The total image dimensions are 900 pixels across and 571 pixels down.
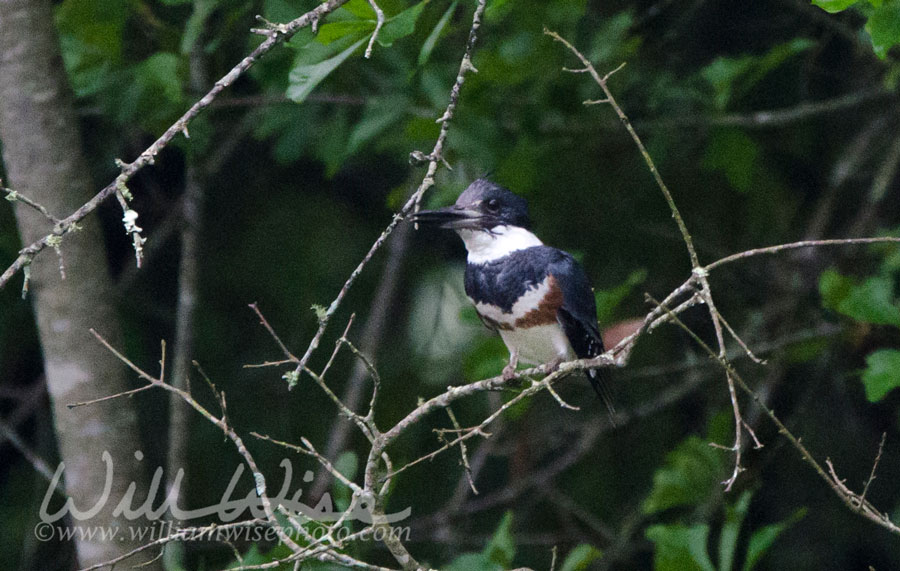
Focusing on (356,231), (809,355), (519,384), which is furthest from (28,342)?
(809,355)

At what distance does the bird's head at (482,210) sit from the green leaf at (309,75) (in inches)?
29.3

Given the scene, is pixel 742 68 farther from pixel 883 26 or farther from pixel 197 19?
pixel 197 19

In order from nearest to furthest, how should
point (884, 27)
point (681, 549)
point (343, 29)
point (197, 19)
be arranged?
1. point (884, 27)
2. point (343, 29)
3. point (197, 19)
4. point (681, 549)

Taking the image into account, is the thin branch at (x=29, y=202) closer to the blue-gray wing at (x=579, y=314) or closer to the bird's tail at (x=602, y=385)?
the blue-gray wing at (x=579, y=314)

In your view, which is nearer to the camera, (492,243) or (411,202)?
(411,202)

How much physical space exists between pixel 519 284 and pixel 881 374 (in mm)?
1055

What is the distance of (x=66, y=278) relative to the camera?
2.88 meters

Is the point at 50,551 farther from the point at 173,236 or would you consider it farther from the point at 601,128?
the point at 601,128

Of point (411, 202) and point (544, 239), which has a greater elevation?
point (411, 202)

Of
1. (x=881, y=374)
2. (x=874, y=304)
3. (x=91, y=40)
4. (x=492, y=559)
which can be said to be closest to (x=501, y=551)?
(x=492, y=559)

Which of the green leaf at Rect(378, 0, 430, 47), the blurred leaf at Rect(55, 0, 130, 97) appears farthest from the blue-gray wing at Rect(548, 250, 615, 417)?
the blurred leaf at Rect(55, 0, 130, 97)

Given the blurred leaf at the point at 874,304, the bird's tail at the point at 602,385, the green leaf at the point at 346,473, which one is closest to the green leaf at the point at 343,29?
the green leaf at the point at 346,473

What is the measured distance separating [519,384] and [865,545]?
2.36 metres

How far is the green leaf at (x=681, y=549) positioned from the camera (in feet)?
10.1
